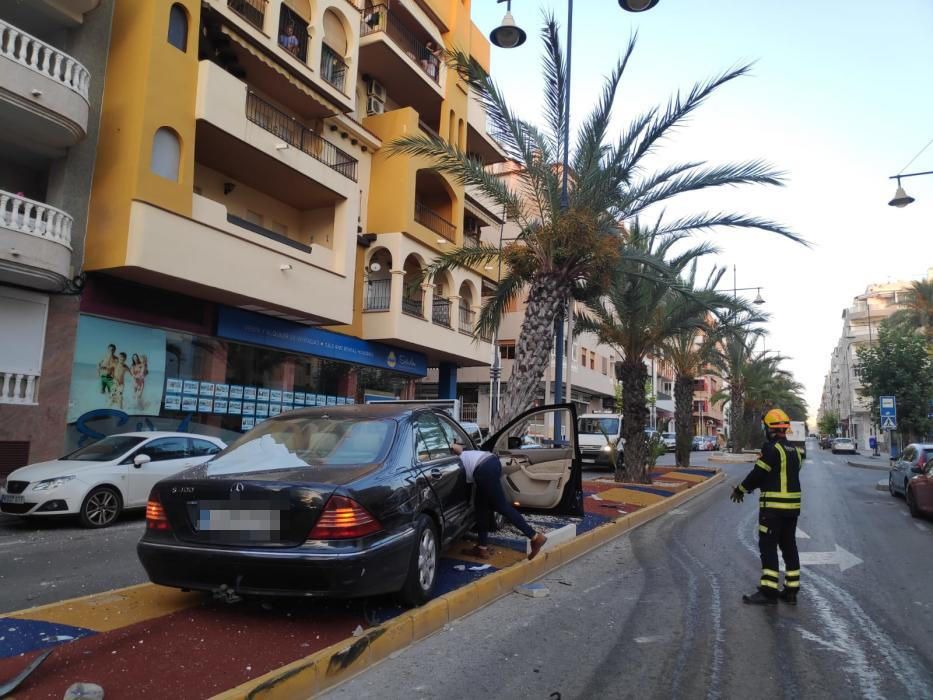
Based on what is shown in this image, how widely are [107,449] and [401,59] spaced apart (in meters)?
16.9

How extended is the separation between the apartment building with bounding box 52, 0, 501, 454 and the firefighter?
8982 mm

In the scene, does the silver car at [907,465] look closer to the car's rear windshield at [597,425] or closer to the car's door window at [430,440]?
the car's rear windshield at [597,425]

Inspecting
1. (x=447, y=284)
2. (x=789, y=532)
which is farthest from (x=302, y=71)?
(x=789, y=532)

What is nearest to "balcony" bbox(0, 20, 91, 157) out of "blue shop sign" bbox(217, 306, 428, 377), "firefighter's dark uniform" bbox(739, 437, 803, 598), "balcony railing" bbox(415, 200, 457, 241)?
"blue shop sign" bbox(217, 306, 428, 377)

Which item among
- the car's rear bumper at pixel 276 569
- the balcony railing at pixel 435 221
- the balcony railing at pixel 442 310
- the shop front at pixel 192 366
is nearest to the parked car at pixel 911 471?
the car's rear bumper at pixel 276 569

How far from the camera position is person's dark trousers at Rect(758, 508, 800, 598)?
5730 millimetres

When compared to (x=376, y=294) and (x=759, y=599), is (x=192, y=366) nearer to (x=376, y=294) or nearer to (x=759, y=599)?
(x=376, y=294)

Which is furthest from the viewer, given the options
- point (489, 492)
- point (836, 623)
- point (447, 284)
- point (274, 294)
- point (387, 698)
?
point (447, 284)

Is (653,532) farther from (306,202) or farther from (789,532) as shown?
(306,202)

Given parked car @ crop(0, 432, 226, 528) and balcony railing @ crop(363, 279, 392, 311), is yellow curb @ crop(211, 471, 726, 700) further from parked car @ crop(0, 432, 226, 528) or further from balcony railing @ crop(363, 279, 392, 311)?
balcony railing @ crop(363, 279, 392, 311)

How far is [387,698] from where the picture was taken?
360 centimetres

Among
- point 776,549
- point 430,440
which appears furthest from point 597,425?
point 430,440

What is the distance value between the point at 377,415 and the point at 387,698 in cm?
223

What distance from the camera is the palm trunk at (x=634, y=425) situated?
54.1 ft
